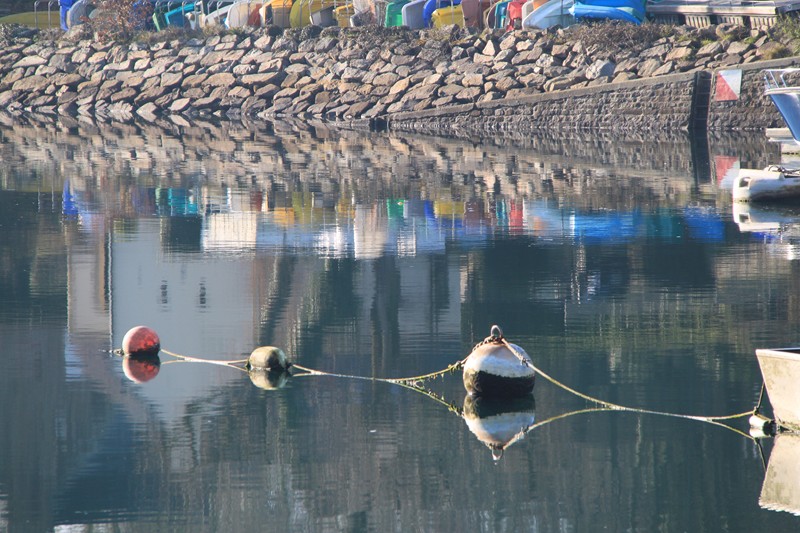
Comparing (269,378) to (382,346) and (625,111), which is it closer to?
(382,346)

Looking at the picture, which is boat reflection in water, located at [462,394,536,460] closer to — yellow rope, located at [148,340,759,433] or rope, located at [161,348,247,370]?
yellow rope, located at [148,340,759,433]

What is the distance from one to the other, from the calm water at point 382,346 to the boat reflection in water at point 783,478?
0.16 feet

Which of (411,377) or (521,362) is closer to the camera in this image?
(521,362)

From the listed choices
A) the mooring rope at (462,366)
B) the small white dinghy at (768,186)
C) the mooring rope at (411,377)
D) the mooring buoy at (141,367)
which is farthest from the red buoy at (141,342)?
the small white dinghy at (768,186)

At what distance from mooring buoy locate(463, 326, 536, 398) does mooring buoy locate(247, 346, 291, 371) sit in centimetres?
160

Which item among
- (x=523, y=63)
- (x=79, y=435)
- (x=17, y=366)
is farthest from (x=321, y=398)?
(x=523, y=63)

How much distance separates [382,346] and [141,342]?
1906mm

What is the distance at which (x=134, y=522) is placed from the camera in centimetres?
766

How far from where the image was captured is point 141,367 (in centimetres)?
1118

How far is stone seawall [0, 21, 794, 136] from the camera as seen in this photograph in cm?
3556

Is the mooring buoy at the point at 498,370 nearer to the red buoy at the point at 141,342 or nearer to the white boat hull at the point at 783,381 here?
the white boat hull at the point at 783,381

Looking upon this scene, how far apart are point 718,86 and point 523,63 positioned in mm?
6749

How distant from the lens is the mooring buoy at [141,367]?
10836 mm

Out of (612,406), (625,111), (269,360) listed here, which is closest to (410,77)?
(625,111)
